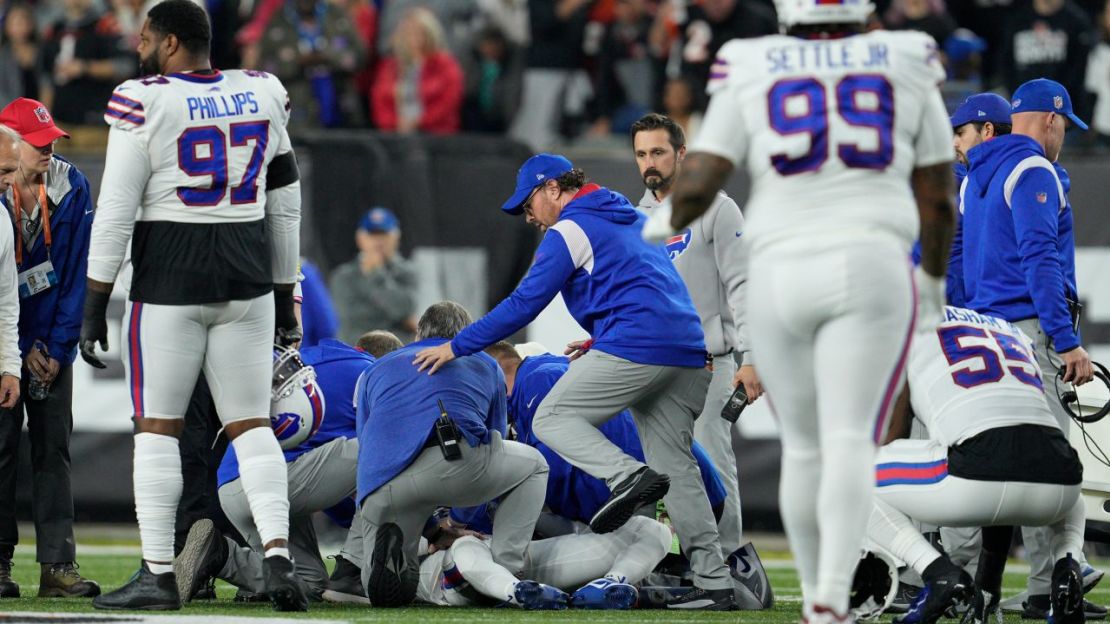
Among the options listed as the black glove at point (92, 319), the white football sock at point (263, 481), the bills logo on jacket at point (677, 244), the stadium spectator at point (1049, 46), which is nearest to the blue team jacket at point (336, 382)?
the white football sock at point (263, 481)

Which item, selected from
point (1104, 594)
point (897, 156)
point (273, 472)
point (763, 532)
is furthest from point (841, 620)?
point (763, 532)

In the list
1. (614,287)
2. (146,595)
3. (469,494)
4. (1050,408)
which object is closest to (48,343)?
(146,595)

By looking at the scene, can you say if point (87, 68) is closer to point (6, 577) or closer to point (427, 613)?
point (6, 577)

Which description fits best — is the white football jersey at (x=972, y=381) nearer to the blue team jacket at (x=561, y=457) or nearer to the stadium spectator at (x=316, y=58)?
the blue team jacket at (x=561, y=457)

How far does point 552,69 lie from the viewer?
12.2 meters

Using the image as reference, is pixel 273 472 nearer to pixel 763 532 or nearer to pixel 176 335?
pixel 176 335

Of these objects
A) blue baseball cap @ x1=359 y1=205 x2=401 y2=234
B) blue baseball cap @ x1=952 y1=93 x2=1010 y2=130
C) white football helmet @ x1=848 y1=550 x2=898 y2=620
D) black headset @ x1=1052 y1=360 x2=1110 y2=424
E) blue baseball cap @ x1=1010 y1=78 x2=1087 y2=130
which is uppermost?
blue baseball cap @ x1=1010 y1=78 x2=1087 y2=130

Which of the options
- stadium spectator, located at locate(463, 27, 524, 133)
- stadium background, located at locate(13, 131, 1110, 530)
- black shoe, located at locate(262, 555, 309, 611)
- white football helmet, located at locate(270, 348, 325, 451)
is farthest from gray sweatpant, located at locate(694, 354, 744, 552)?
stadium spectator, located at locate(463, 27, 524, 133)

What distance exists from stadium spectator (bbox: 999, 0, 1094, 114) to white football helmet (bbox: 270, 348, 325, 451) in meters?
6.46

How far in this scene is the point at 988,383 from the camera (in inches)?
207

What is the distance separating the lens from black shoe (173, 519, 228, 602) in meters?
6.03

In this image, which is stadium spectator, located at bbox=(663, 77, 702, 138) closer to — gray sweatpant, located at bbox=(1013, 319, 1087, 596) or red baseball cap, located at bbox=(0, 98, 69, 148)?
gray sweatpant, located at bbox=(1013, 319, 1087, 596)

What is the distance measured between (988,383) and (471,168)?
5738 mm

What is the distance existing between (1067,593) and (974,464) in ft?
1.80
